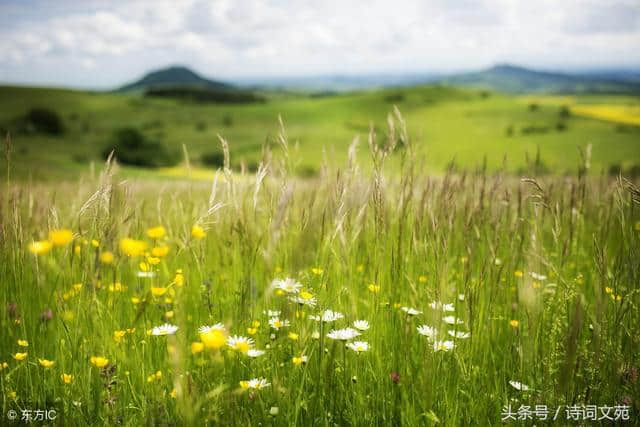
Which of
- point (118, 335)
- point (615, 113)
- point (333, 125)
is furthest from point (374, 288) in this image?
point (615, 113)

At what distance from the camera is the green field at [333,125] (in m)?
38.8

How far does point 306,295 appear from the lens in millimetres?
2029

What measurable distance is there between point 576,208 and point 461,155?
37958 mm

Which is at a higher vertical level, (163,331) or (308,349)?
(163,331)

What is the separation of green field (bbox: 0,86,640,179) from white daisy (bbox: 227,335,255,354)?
30.4m

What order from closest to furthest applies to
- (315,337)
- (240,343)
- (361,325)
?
→ (240,343), (315,337), (361,325)

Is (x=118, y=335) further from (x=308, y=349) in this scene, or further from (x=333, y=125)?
(x=333, y=125)

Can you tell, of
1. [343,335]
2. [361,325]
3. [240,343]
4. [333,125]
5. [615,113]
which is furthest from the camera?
[333,125]

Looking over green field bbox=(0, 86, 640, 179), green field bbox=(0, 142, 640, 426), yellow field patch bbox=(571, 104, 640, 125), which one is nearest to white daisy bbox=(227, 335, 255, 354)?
green field bbox=(0, 142, 640, 426)

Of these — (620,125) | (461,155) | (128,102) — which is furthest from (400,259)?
(128,102)

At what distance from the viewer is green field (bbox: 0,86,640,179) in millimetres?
38844

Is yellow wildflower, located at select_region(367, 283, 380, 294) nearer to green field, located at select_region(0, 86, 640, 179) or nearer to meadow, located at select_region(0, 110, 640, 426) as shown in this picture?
meadow, located at select_region(0, 110, 640, 426)

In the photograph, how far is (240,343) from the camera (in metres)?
1.70

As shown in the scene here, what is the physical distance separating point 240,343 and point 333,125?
197ft
